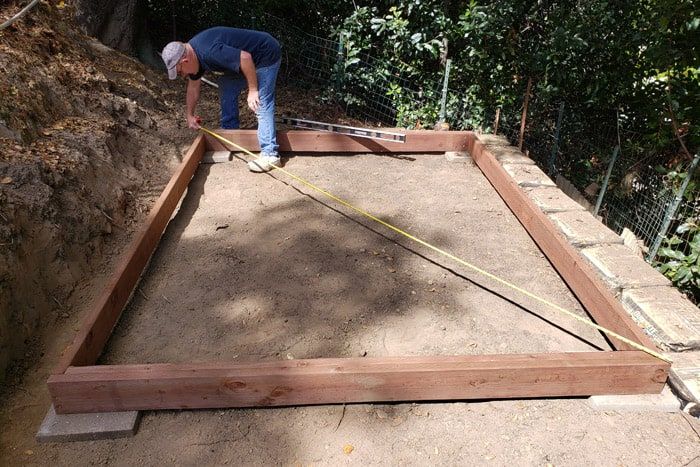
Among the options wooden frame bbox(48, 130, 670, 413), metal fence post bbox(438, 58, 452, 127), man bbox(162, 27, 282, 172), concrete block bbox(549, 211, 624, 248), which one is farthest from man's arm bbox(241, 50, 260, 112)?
metal fence post bbox(438, 58, 452, 127)

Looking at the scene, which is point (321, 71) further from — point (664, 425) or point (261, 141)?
point (664, 425)

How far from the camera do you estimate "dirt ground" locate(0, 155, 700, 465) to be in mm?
1945

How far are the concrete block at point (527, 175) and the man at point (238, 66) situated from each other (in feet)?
6.68

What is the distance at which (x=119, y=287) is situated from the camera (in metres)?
2.56

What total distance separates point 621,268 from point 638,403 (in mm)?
888

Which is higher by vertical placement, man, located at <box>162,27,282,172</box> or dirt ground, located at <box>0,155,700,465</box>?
man, located at <box>162,27,282,172</box>

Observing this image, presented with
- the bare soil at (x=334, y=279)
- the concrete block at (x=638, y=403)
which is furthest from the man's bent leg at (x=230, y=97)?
the concrete block at (x=638, y=403)

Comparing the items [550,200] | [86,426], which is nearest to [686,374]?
[550,200]

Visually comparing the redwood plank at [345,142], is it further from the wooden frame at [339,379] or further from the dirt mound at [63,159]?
the wooden frame at [339,379]

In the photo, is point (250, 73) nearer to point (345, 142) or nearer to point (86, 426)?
point (345, 142)

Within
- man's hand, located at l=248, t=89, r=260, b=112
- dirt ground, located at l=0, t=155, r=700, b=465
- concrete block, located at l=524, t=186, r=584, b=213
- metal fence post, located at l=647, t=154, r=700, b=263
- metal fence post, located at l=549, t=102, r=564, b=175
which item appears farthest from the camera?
metal fence post, located at l=549, t=102, r=564, b=175

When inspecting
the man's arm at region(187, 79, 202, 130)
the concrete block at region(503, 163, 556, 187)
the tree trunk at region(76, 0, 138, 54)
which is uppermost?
the tree trunk at region(76, 0, 138, 54)

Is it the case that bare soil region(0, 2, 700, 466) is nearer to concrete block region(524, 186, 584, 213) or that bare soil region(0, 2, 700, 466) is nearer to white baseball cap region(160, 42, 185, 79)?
concrete block region(524, 186, 584, 213)

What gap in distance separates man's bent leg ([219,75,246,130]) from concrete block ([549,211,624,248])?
2.99 m
